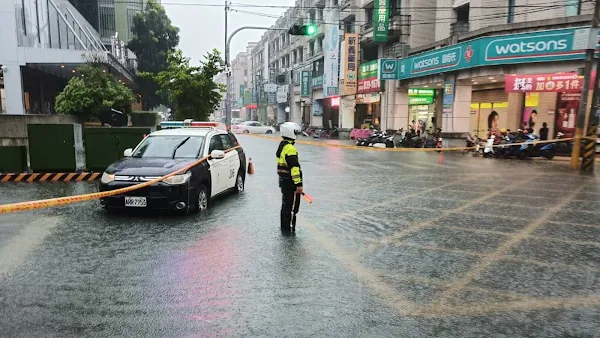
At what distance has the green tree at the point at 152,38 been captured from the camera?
42688 millimetres

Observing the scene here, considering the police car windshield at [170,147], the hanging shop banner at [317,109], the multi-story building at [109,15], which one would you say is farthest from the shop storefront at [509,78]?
the multi-story building at [109,15]

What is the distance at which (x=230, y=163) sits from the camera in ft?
31.6

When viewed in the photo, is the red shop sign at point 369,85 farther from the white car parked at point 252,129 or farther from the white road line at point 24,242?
the white road line at point 24,242

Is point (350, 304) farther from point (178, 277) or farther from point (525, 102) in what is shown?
point (525, 102)

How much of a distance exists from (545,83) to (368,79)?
1471 cm

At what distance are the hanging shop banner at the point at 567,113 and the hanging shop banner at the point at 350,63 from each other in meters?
15.7

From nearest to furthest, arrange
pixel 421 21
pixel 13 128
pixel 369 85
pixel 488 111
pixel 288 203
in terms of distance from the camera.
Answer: pixel 288 203 < pixel 13 128 < pixel 488 111 < pixel 421 21 < pixel 369 85

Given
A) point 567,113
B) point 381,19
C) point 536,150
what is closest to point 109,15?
point 381,19

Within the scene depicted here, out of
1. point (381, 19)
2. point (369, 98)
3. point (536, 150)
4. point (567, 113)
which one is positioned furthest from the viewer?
point (369, 98)

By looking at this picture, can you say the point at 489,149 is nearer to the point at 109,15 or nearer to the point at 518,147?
the point at 518,147

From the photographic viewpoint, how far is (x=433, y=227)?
730 cm

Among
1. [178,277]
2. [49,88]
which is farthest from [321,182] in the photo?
[49,88]

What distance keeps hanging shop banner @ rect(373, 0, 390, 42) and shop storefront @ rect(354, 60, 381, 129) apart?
2562mm

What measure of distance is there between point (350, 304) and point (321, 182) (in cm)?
791
